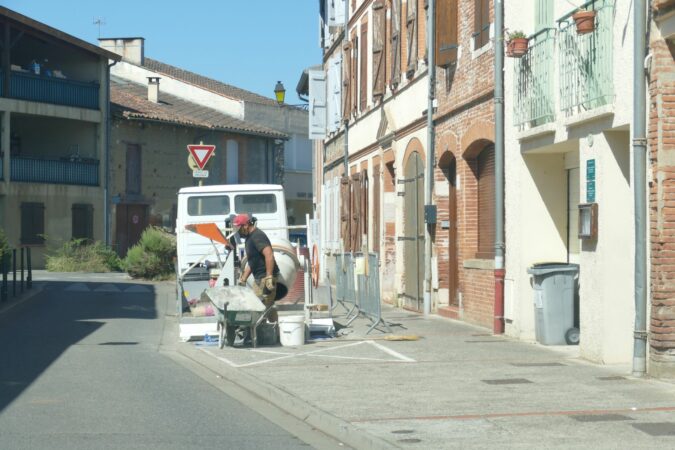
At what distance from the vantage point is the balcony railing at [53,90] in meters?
41.5

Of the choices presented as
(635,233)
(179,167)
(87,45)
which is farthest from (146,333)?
(179,167)

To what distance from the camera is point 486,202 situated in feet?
61.3

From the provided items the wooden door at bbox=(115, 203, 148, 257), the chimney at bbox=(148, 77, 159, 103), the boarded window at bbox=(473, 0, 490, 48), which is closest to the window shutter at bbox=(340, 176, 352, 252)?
the boarded window at bbox=(473, 0, 490, 48)

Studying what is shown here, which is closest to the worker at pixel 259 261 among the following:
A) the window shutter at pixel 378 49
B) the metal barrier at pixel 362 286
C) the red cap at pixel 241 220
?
the red cap at pixel 241 220

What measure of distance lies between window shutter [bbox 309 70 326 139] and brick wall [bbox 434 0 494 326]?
15.3 metres

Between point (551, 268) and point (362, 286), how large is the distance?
378cm

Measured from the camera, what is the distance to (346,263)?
19.6m

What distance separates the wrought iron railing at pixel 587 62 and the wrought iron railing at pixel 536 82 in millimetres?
444

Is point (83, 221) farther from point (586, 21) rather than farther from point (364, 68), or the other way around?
point (586, 21)

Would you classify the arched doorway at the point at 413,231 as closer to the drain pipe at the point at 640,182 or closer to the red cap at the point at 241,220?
the red cap at the point at 241,220

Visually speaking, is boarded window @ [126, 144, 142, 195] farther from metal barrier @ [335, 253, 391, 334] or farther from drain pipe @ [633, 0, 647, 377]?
drain pipe @ [633, 0, 647, 377]

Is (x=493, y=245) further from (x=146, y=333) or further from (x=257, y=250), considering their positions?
(x=146, y=333)

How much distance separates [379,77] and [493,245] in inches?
360

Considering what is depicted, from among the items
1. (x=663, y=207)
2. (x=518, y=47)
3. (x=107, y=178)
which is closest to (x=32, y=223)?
(x=107, y=178)
